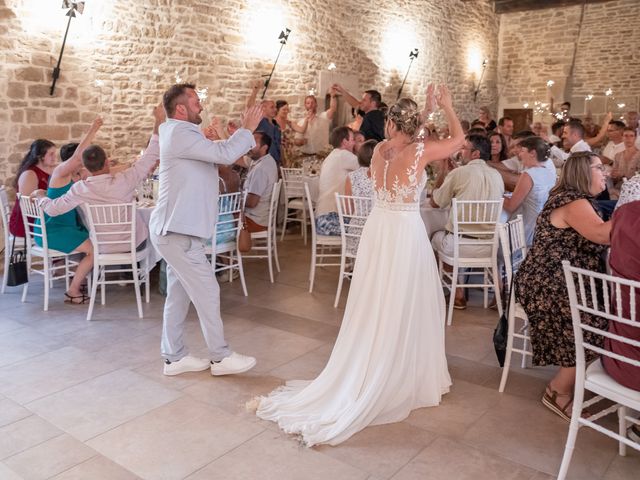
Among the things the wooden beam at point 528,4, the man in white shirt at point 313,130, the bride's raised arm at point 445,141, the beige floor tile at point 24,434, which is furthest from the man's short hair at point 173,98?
the wooden beam at point 528,4

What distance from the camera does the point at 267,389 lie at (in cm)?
298

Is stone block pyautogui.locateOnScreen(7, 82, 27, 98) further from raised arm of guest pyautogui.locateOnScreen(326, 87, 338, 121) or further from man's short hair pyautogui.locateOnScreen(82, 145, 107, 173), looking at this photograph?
raised arm of guest pyautogui.locateOnScreen(326, 87, 338, 121)

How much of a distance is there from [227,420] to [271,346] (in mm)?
965

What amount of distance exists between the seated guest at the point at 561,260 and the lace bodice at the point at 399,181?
628mm

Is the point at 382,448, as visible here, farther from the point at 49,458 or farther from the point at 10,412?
the point at 10,412

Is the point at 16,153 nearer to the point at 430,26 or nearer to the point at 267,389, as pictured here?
the point at 267,389

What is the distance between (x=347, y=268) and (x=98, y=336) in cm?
228

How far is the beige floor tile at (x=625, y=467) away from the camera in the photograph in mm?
2213

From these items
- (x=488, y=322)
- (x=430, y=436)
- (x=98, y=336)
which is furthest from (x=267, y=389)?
(x=488, y=322)

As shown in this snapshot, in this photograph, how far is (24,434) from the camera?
2.51 meters

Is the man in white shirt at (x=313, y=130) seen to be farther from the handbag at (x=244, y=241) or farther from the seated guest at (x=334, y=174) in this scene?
the handbag at (x=244, y=241)

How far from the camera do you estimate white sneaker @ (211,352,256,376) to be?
3.10 meters

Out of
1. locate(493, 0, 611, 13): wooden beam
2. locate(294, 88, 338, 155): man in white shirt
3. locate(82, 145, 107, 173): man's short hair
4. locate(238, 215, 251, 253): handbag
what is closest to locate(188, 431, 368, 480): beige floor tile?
locate(238, 215, 251, 253): handbag

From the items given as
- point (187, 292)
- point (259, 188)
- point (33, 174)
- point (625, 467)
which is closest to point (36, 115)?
point (33, 174)
